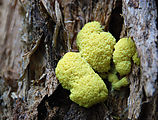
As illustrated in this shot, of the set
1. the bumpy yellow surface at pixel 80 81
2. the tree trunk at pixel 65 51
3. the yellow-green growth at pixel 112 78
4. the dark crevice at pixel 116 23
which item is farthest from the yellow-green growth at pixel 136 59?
the dark crevice at pixel 116 23

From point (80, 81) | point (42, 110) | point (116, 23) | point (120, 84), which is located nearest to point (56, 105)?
point (42, 110)

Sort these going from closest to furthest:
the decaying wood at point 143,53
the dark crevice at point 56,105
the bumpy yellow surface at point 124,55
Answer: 1. the decaying wood at point 143,53
2. the bumpy yellow surface at point 124,55
3. the dark crevice at point 56,105

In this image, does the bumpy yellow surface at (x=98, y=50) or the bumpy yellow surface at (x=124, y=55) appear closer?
the bumpy yellow surface at (x=124, y=55)

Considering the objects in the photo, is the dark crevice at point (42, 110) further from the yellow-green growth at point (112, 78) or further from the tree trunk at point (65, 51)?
the yellow-green growth at point (112, 78)

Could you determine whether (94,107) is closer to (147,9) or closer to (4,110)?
(147,9)

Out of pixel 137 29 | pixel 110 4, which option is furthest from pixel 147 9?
pixel 110 4

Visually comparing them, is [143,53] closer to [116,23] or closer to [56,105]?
[116,23]
